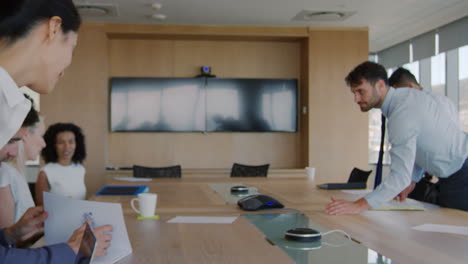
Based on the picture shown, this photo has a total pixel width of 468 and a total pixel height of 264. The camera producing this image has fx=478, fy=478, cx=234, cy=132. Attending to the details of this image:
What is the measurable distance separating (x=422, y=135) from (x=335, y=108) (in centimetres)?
471

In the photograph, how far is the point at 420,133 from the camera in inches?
103

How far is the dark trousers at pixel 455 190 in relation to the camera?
2.55 m

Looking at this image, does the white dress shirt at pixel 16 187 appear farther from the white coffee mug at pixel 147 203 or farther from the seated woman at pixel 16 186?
the white coffee mug at pixel 147 203

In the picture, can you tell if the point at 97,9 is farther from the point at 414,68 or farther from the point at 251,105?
the point at 414,68

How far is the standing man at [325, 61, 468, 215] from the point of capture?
241 centimetres

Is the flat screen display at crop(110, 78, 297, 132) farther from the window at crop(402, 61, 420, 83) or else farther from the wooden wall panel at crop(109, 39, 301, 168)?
the window at crop(402, 61, 420, 83)

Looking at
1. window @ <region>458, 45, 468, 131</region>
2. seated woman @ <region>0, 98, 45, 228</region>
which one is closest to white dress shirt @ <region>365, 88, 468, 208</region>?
seated woman @ <region>0, 98, 45, 228</region>

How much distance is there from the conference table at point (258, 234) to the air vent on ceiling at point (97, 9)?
3.80m

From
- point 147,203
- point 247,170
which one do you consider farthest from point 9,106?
point 247,170

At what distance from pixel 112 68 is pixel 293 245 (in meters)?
6.17

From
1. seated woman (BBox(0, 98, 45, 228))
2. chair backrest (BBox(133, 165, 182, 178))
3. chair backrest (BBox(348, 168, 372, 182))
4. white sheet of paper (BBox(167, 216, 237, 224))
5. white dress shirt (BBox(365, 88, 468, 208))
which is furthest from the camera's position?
chair backrest (BBox(133, 165, 182, 178))

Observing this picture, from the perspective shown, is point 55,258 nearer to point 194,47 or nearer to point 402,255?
point 402,255

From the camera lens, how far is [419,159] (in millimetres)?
2723

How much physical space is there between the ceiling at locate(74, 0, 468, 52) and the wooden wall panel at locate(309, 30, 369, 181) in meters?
0.29
